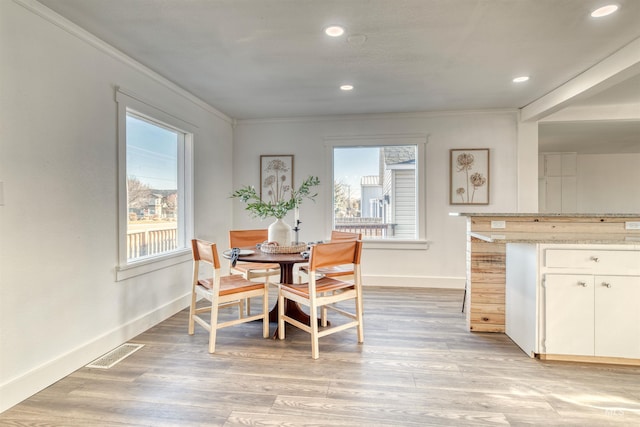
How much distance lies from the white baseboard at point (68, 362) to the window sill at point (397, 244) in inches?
106

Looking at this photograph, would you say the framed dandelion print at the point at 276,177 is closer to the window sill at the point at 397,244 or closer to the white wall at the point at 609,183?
the window sill at the point at 397,244

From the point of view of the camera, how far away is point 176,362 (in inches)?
95.1

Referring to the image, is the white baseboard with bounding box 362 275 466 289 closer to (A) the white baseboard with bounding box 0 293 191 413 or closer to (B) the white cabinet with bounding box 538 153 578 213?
(A) the white baseboard with bounding box 0 293 191 413

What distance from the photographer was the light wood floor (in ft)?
5.88

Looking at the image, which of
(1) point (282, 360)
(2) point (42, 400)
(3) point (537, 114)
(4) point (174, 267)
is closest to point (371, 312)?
(1) point (282, 360)

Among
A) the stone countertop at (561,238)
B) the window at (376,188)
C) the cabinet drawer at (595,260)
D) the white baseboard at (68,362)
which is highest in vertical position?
the window at (376,188)

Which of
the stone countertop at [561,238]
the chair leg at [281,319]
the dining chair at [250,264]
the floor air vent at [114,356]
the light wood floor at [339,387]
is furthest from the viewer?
the dining chair at [250,264]

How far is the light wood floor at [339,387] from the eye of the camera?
70.5 inches

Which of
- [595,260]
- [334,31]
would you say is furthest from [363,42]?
[595,260]

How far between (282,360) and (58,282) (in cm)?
161

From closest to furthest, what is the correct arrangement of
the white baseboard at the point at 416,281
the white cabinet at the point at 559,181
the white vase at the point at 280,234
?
the white vase at the point at 280,234 < the white baseboard at the point at 416,281 < the white cabinet at the point at 559,181

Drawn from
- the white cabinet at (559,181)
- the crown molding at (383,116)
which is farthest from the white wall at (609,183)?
the crown molding at (383,116)

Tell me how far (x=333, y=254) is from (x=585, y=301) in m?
1.80

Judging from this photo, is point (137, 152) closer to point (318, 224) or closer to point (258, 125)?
point (258, 125)
